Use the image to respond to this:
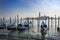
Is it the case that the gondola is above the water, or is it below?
above

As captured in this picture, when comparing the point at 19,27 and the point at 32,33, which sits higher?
the point at 19,27

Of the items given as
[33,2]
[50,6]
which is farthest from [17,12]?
[50,6]

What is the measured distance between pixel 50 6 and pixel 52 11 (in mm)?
132

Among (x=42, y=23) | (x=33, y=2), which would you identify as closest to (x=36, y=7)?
(x=33, y=2)

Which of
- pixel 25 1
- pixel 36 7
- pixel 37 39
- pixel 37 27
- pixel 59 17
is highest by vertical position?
pixel 25 1

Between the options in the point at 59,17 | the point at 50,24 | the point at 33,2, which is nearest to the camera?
the point at 33,2

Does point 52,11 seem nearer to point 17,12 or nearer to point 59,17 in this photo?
point 59,17

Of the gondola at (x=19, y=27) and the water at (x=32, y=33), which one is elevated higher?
the gondola at (x=19, y=27)

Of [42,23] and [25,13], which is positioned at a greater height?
[25,13]

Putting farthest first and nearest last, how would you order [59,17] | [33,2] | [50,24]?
[50,24]
[59,17]
[33,2]

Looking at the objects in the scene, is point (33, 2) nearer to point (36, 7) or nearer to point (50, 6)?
point (36, 7)

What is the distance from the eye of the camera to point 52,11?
2.35 m

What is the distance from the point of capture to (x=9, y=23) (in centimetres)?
235

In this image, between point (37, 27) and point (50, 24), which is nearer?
point (37, 27)
